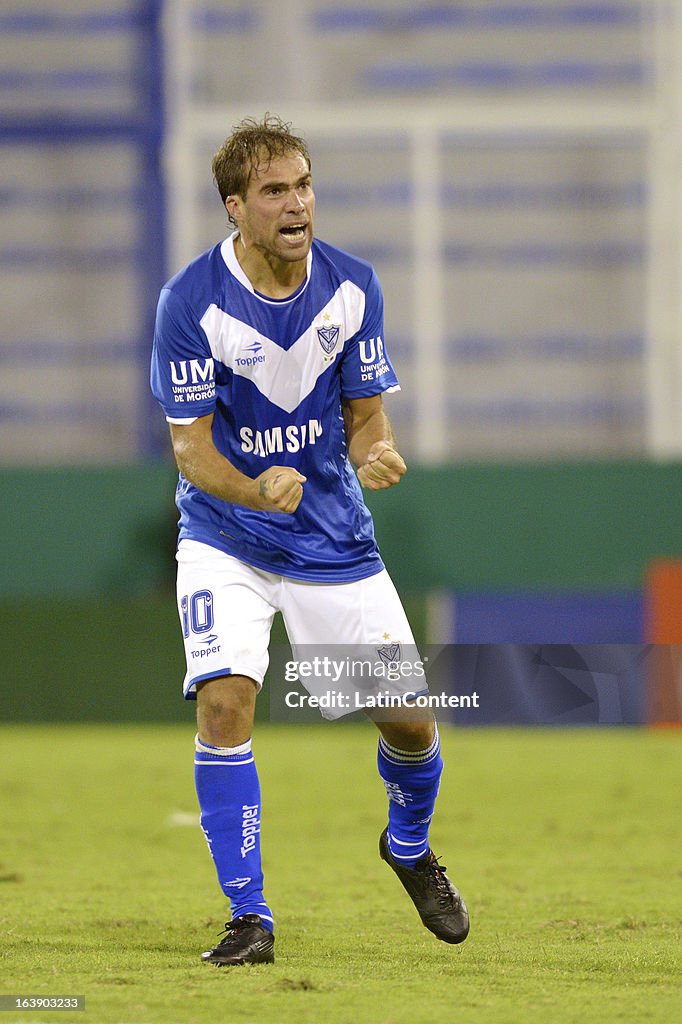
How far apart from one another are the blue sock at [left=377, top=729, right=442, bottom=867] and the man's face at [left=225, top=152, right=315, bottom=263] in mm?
1420

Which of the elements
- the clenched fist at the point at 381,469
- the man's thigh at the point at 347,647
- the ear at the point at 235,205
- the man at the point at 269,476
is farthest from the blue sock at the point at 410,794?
the ear at the point at 235,205

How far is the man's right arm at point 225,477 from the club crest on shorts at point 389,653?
500mm

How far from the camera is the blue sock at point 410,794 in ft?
15.0

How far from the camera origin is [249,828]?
4.12 metres

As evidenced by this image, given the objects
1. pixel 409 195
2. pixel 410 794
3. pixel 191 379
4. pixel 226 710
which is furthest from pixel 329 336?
pixel 409 195

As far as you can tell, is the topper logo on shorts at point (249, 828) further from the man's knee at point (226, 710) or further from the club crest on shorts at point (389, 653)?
the club crest on shorts at point (389, 653)

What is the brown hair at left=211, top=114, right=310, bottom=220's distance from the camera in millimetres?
4266

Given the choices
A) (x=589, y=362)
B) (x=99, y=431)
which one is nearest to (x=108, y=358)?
(x=99, y=431)

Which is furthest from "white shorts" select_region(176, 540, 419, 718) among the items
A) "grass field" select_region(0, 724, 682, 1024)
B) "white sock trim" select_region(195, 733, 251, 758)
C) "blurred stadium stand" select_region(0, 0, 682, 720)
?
"blurred stadium stand" select_region(0, 0, 682, 720)

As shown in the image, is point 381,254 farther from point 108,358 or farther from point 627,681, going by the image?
point 627,681

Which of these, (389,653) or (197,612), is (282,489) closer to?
(197,612)

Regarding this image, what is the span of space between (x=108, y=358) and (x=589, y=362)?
4067 mm

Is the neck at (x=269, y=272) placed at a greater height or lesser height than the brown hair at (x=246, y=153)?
lesser

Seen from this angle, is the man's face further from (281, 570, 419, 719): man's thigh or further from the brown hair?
(281, 570, 419, 719): man's thigh
